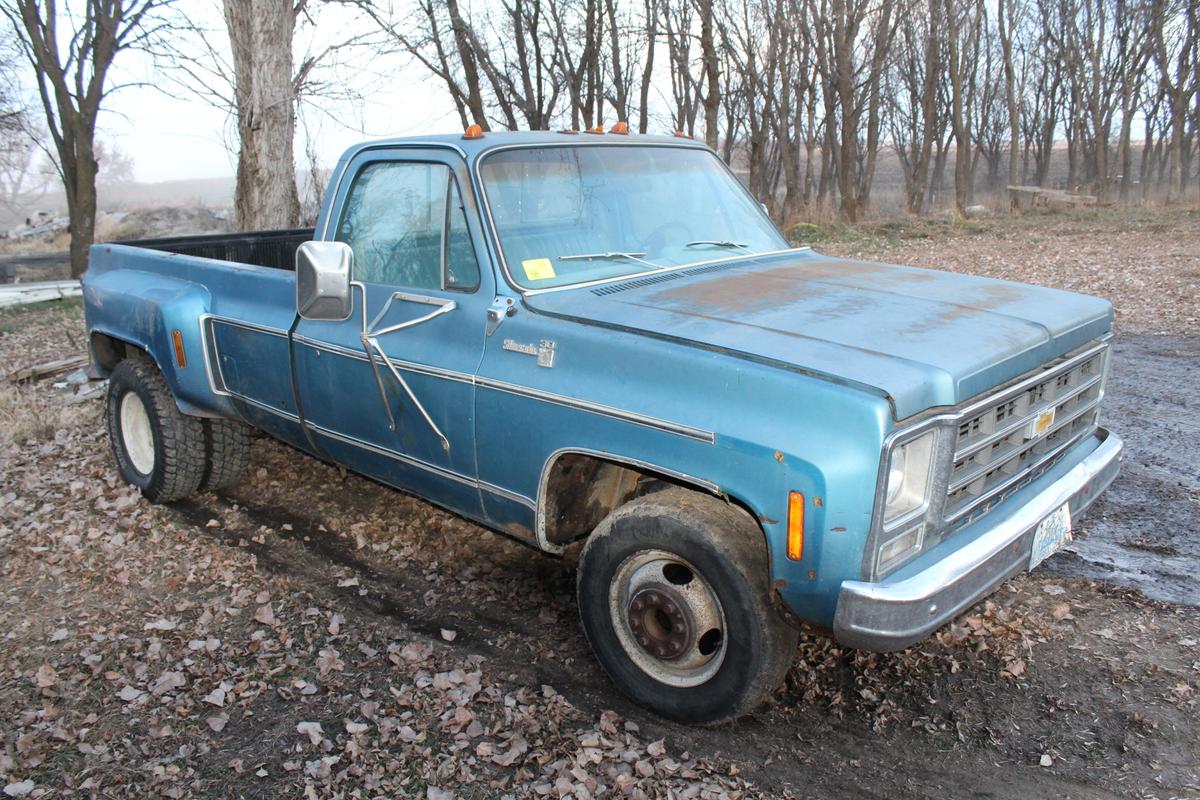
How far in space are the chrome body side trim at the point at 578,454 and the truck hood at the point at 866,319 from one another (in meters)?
0.42

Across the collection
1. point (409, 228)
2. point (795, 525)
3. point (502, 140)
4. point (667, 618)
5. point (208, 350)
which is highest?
point (502, 140)

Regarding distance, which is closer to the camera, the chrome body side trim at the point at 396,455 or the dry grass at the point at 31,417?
the chrome body side trim at the point at 396,455

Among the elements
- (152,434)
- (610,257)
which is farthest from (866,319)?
(152,434)

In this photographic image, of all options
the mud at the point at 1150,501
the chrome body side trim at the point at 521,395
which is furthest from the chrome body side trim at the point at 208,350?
the mud at the point at 1150,501

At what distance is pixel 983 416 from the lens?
9.55ft

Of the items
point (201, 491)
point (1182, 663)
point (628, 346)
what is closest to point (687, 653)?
point (628, 346)

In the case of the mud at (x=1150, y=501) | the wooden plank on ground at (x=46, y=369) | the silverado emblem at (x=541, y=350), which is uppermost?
A: the silverado emblem at (x=541, y=350)

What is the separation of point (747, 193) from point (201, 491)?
11.9 feet

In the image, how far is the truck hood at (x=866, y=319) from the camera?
271 centimetres

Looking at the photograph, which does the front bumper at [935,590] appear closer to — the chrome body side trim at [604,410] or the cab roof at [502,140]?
the chrome body side trim at [604,410]

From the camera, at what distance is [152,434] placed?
5.22m

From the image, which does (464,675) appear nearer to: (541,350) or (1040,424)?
(541,350)

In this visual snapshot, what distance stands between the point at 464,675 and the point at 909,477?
1.82 metres

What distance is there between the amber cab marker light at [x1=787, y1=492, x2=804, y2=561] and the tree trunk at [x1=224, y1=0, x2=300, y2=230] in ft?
27.4
